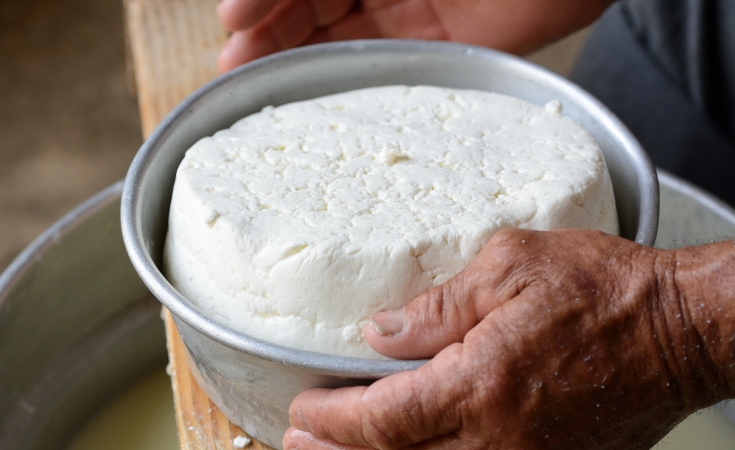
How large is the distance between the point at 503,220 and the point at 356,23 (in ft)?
1.91

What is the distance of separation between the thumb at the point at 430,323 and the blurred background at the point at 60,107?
1.64m

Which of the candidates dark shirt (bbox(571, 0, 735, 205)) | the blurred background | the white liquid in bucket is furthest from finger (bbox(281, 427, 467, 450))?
the blurred background

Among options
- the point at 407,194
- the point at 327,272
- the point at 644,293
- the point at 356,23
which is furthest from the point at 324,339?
the point at 356,23

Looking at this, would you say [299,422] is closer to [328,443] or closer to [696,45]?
[328,443]

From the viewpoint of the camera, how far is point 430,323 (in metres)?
0.60

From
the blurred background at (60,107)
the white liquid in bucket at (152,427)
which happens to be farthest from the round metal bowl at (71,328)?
the blurred background at (60,107)

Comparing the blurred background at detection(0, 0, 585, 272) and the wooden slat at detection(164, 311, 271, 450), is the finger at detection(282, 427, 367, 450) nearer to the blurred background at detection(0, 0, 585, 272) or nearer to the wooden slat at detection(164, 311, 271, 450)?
the wooden slat at detection(164, 311, 271, 450)

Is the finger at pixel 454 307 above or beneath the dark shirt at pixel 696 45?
above

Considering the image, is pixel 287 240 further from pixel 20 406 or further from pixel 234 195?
pixel 20 406

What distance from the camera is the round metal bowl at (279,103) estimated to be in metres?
0.60

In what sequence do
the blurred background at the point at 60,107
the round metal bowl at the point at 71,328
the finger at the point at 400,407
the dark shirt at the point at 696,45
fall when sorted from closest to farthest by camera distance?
1. the finger at the point at 400,407
2. the round metal bowl at the point at 71,328
3. the dark shirt at the point at 696,45
4. the blurred background at the point at 60,107

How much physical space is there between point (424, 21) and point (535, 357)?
→ 2.34 ft

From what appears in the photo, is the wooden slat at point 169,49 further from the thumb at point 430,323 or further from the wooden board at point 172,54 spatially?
the thumb at point 430,323

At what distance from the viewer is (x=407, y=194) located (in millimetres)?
706
